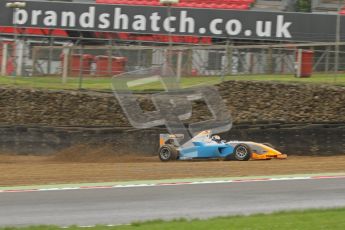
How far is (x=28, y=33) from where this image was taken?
30.8 metres

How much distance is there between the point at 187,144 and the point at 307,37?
11387mm

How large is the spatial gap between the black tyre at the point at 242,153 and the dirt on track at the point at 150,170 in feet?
2.08

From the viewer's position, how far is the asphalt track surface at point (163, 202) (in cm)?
981

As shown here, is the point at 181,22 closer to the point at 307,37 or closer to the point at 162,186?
the point at 307,37

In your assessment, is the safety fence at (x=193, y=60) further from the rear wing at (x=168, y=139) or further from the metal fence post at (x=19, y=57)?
the rear wing at (x=168, y=139)

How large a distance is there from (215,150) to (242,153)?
75cm

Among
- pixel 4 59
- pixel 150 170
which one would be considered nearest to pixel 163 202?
pixel 150 170

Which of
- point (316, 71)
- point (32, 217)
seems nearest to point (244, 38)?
point (316, 71)

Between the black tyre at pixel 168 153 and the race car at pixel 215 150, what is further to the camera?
the black tyre at pixel 168 153

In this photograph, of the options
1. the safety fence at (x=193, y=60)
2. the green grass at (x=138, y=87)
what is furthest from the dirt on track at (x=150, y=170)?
the safety fence at (x=193, y=60)

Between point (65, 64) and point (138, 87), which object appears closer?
point (138, 87)

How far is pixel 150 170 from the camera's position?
16.2 meters

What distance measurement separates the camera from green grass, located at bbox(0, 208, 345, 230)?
8.04m

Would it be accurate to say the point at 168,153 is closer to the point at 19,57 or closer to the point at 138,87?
the point at 138,87
